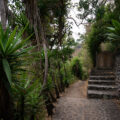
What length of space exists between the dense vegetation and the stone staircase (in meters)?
1.20

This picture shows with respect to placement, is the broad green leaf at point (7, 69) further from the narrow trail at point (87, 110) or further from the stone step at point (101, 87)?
the stone step at point (101, 87)

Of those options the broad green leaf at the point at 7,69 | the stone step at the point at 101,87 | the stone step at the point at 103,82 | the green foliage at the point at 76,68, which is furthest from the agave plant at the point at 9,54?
the green foliage at the point at 76,68

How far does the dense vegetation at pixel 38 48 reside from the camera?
5.57 ft

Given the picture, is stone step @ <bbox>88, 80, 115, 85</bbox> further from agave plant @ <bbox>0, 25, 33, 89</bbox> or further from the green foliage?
agave plant @ <bbox>0, 25, 33, 89</bbox>

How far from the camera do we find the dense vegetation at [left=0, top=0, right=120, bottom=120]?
5.57 ft

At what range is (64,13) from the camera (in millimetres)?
4613

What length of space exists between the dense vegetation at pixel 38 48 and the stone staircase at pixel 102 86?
1.20 meters

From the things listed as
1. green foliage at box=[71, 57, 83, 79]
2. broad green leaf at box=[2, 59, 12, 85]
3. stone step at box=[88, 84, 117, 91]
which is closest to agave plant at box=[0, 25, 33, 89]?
broad green leaf at box=[2, 59, 12, 85]

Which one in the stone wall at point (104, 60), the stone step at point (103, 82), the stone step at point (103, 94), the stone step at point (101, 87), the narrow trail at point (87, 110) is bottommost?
the narrow trail at point (87, 110)

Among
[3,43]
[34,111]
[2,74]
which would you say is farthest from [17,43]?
[34,111]

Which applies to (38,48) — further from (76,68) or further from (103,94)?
(76,68)

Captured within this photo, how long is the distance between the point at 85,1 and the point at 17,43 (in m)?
3.12

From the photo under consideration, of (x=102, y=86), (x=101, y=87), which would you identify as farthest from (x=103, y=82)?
(x=101, y=87)

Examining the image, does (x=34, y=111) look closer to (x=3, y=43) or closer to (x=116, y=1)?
(x=3, y=43)
